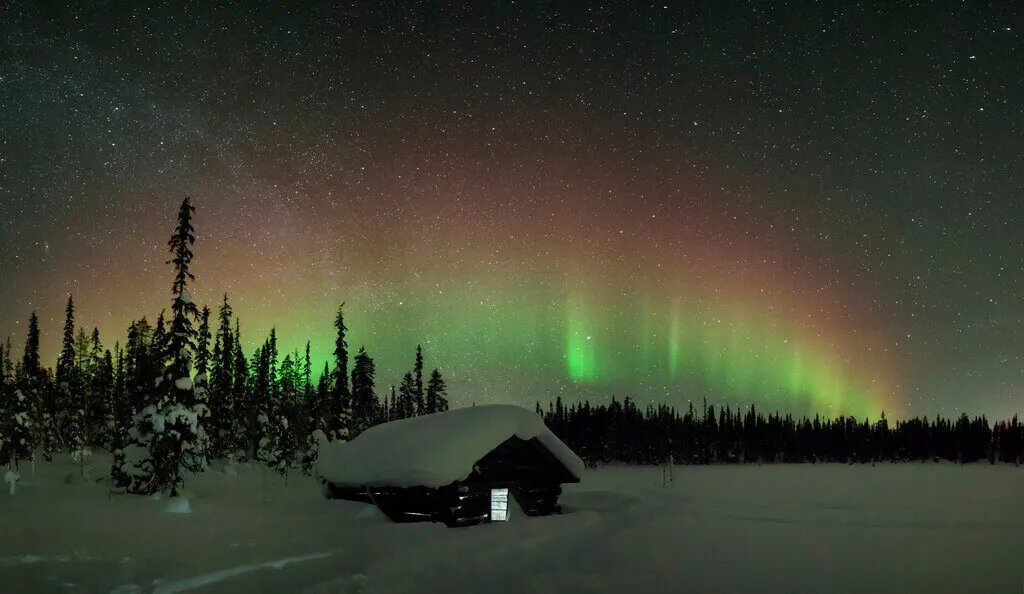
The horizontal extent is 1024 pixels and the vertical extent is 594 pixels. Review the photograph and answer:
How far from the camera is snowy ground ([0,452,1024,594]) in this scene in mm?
11055

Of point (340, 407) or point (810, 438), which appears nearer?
point (340, 407)

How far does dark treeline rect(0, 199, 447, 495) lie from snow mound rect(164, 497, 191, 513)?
6.35 metres

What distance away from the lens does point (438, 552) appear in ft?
43.3

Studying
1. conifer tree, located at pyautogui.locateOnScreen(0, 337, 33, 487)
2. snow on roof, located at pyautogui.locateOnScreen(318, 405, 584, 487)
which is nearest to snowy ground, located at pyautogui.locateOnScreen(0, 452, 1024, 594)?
snow on roof, located at pyautogui.locateOnScreen(318, 405, 584, 487)

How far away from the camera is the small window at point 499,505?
19.9 metres

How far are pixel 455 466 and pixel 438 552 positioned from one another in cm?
378

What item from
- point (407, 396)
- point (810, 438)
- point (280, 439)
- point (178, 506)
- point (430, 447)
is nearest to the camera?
point (430, 447)

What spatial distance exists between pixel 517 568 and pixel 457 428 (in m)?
5.33

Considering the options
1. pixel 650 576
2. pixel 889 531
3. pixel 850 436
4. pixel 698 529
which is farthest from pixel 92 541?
pixel 850 436

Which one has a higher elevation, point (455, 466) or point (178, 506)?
point (455, 466)

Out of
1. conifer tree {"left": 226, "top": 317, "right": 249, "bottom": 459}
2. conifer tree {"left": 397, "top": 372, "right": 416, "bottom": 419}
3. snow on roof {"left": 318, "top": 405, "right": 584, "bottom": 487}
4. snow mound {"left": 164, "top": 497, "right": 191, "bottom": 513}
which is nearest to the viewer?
snow on roof {"left": 318, "top": 405, "right": 584, "bottom": 487}

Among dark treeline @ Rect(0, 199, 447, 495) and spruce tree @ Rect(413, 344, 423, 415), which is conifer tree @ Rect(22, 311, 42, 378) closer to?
dark treeline @ Rect(0, 199, 447, 495)

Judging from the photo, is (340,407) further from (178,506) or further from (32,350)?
(32,350)

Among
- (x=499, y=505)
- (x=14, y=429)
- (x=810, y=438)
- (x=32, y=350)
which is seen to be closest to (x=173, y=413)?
(x=499, y=505)
